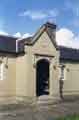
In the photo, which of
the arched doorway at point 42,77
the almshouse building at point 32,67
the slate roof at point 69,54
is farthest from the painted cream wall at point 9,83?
the slate roof at point 69,54

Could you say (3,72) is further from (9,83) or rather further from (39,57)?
(39,57)

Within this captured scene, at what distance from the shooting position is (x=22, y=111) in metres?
23.4

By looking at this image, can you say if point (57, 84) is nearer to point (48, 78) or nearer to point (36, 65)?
point (48, 78)

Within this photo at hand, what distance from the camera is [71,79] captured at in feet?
111

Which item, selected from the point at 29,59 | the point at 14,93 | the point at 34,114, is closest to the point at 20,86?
the point at 14,93

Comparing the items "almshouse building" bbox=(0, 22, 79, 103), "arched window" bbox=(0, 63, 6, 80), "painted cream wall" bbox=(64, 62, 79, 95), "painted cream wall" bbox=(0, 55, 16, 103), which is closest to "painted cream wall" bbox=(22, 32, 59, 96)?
"almshouse building" bbox=(0, 22, 79, 103)

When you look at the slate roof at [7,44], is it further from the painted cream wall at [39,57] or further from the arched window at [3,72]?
the painted cream wall at [39,57]

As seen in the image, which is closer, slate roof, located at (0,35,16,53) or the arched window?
the arched window

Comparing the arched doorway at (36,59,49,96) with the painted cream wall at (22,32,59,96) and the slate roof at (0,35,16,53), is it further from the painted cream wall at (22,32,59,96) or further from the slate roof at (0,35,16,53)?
the slate roof at (0,35,16,53)

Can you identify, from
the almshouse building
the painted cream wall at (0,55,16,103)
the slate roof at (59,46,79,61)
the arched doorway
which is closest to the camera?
the painted cream wall at (0,55,16,103)

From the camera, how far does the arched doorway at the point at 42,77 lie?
97.3ft

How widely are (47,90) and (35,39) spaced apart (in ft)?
17.3

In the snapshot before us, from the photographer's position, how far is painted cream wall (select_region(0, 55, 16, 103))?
2745cm

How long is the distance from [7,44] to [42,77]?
188 inches
